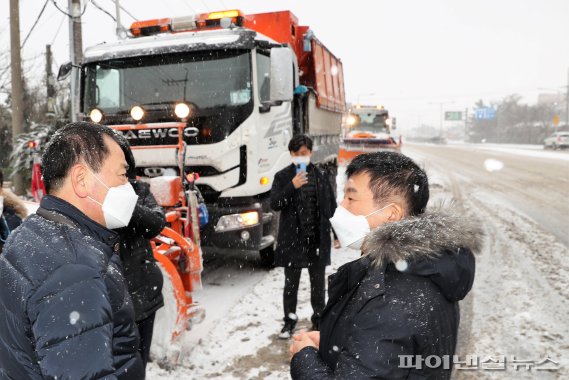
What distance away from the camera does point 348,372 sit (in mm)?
1321

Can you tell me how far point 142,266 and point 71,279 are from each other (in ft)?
5.08

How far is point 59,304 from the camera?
3.63ft

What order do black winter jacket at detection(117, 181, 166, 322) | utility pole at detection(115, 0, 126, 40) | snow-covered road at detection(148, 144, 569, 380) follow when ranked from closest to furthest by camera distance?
black winter jacket at detection(117, 181, 166, 322) < snow-covered road at detection(148, 144, 569, 380) < utility pole at detection(115, 0, 126, 40)

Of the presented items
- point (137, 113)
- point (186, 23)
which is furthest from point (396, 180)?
point (186, 23)

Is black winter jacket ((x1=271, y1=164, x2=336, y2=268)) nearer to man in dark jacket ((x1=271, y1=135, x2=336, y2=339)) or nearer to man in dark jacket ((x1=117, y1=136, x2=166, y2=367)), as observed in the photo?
man in dark jacket ((x1=271, y1=135, x2=336, y2=339))

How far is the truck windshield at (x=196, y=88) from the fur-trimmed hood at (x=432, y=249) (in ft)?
12.7

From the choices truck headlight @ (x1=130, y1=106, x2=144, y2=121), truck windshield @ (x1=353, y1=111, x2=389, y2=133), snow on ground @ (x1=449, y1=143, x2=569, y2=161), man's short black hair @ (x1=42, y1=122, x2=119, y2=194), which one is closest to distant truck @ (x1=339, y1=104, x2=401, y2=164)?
truck windshield @ (x1=353, y1=111, x2=389, y2=133)

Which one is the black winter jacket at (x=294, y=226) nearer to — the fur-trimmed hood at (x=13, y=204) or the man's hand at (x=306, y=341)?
the fur-trimmed hood at (x=13, y=204)

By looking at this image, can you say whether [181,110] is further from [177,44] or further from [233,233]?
[233,233]

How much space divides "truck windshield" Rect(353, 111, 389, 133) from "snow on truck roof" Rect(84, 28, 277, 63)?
15.9m

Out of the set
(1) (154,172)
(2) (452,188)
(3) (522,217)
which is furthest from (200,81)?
(2) (452,188)

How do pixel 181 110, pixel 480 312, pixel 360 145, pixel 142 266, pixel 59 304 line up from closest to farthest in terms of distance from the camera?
pixel 59 304, pixel 142 266, pixel 480 312, pixel 181 110, pixel 360 145

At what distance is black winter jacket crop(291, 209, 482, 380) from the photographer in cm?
129

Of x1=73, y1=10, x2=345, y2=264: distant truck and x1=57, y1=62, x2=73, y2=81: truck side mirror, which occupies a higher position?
x1=57, y1=62, x2=73, y2=81: truck side mirror
